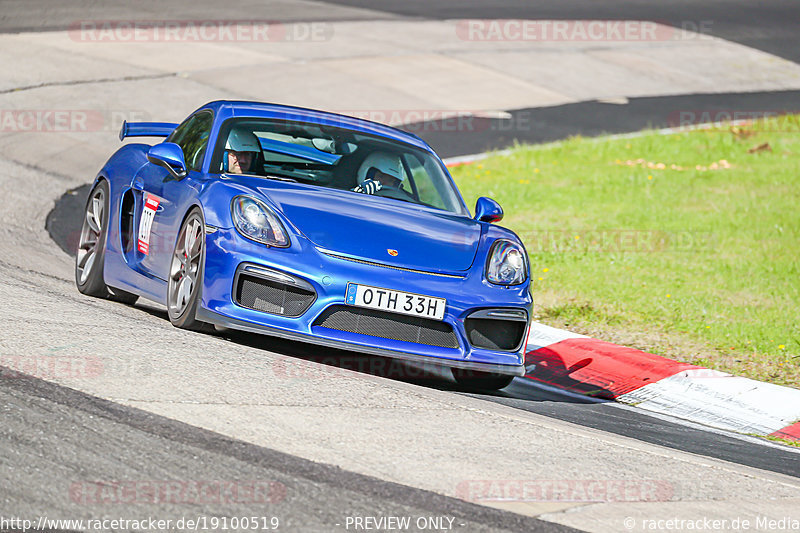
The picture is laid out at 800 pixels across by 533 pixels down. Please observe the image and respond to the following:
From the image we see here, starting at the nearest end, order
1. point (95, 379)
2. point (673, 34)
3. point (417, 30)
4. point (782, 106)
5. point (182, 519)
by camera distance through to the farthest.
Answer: point (182, 519) → point (95, 379) → point (782, 106) → point (417, 30) → point (673, 34)

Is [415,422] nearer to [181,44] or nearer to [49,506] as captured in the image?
[49,506]

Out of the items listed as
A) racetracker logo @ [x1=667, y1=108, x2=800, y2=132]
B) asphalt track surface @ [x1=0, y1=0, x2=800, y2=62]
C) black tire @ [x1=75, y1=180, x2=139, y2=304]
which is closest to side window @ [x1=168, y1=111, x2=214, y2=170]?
black tire @ [x1=75, y1=180, x2=139, y2=304]

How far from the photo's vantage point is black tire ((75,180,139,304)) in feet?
23.6

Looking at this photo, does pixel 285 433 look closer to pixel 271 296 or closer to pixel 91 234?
→ pixel 271 296

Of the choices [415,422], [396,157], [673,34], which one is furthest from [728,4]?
[415,422]

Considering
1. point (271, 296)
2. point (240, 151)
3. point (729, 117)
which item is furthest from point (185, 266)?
point (729, 117)

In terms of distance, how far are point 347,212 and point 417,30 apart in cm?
1843

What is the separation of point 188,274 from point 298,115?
162 centimetres

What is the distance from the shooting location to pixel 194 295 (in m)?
5.75

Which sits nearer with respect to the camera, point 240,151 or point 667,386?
point 240,151

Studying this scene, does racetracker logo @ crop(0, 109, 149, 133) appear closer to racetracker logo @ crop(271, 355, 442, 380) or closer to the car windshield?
the car windshield

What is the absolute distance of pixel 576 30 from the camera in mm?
25391

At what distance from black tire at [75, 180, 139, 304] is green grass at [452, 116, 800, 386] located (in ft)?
10.5

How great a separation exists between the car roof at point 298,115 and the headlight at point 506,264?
1408 millimetres
